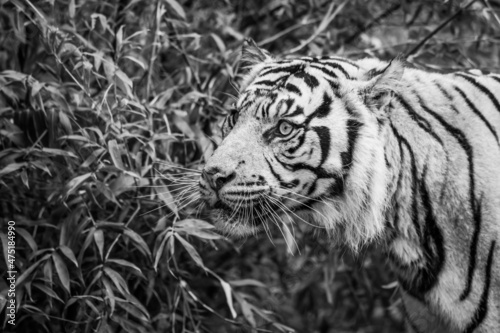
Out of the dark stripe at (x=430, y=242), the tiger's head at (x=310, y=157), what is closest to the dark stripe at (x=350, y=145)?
the tiger's head at (x=310, y=157)

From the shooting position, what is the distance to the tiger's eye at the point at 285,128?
2.34m

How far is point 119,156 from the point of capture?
282 cm

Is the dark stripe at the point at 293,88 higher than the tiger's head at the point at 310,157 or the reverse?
higher

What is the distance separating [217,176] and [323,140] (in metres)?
0.37

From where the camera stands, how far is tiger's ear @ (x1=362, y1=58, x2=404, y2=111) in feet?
7.57

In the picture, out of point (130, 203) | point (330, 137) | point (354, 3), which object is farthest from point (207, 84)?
point (330, 137)

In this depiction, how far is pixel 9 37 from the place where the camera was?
11.0 ft

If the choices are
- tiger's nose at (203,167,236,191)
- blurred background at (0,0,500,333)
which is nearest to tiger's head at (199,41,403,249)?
tiger's nose at (203,167,236,191)

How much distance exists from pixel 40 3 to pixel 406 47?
6.81ft

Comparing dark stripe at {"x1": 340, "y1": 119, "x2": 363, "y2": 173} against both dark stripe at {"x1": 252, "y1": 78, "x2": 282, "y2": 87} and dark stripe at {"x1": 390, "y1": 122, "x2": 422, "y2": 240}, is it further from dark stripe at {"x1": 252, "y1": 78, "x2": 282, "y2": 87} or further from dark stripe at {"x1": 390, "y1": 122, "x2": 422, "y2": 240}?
dark stripe at {"x1": 252, "y1": 78, "x2": 282, "y2": 87}

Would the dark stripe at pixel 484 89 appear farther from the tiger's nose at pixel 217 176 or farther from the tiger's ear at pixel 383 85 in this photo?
the tiger's nose at pixel 217 176

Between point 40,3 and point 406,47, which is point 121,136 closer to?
point 40,3

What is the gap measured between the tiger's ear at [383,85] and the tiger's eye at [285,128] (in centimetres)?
27

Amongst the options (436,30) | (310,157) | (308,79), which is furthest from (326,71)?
(436,30)
